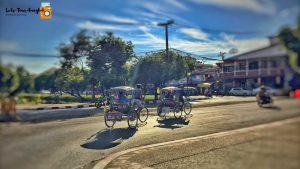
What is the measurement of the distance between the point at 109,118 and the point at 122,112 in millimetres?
147

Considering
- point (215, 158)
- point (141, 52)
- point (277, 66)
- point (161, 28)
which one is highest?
point (161, 28)

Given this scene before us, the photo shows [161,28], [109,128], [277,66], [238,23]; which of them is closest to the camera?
[277,66]

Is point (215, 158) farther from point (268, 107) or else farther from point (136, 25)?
point (136, 25)

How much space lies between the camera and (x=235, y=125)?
267 centimetres

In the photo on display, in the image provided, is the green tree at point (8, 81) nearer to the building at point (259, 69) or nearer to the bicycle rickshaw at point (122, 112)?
the bicycle rickshaw at point (122, 112)

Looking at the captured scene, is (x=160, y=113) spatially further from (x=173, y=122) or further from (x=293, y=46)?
(x=293, y=46)

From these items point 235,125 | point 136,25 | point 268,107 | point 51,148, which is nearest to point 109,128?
point 51,148

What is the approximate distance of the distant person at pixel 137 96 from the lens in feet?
8.47

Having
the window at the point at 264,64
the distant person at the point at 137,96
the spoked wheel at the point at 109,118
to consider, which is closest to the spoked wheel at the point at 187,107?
the distant person at the point at 137,96

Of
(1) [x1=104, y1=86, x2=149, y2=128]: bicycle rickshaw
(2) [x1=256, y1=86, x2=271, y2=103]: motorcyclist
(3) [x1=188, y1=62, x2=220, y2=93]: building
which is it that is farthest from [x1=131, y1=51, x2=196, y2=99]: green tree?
(2) [x1=256, y1=86, x2=271, y2=103]: motorcyclist

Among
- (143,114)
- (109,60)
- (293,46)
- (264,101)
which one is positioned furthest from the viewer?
(143,114)

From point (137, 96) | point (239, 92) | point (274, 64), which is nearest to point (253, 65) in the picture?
point (274, 64)

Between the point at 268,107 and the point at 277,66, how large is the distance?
0.39 m

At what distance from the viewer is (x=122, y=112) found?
2.64 m
